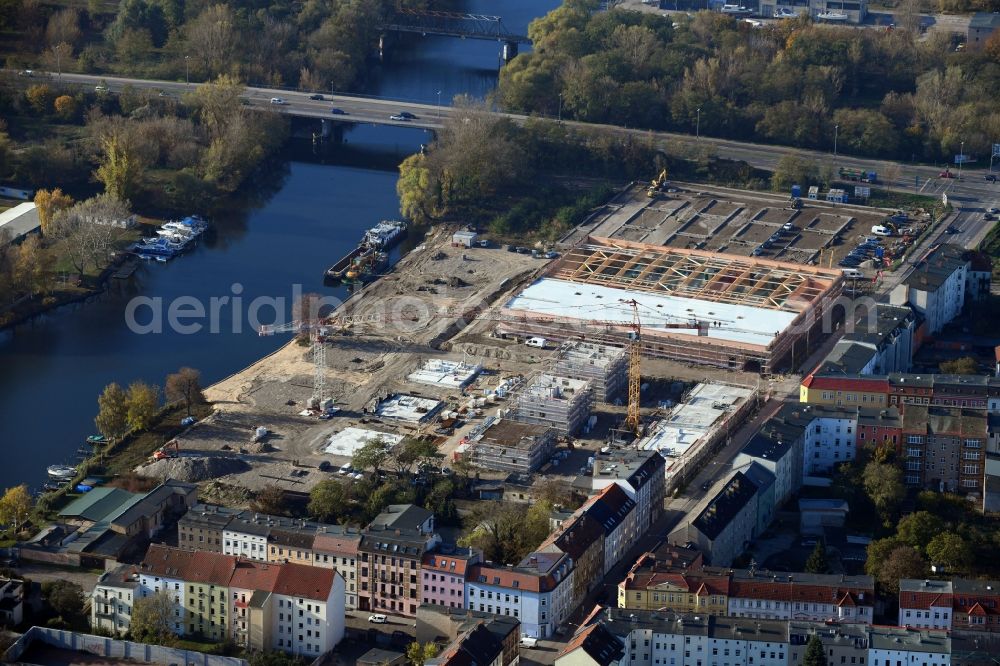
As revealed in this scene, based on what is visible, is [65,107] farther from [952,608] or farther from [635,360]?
[952,608]

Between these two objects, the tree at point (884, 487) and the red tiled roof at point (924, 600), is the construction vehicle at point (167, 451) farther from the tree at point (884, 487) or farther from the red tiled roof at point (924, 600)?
the red tiled roof at point (924, 600)

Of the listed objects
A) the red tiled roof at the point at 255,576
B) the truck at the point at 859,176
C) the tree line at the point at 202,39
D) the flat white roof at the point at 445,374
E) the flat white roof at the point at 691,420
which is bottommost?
the flat white roof at the point at 691,420

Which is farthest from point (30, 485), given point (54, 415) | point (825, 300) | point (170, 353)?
point (825, 300)

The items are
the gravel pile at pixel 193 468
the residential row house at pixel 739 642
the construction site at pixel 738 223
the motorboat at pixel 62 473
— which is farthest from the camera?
the construction site at pixel 738 223

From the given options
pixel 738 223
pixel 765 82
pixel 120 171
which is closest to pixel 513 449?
pixel 738 223

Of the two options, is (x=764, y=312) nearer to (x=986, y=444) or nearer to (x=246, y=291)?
(x=986, y=444)

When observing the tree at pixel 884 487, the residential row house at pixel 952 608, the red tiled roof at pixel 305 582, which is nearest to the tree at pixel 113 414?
the red tiled roof at pixel 305 582

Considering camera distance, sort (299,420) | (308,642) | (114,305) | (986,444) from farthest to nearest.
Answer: (114,305) → (299,420) → (986,444) → (308,642)
